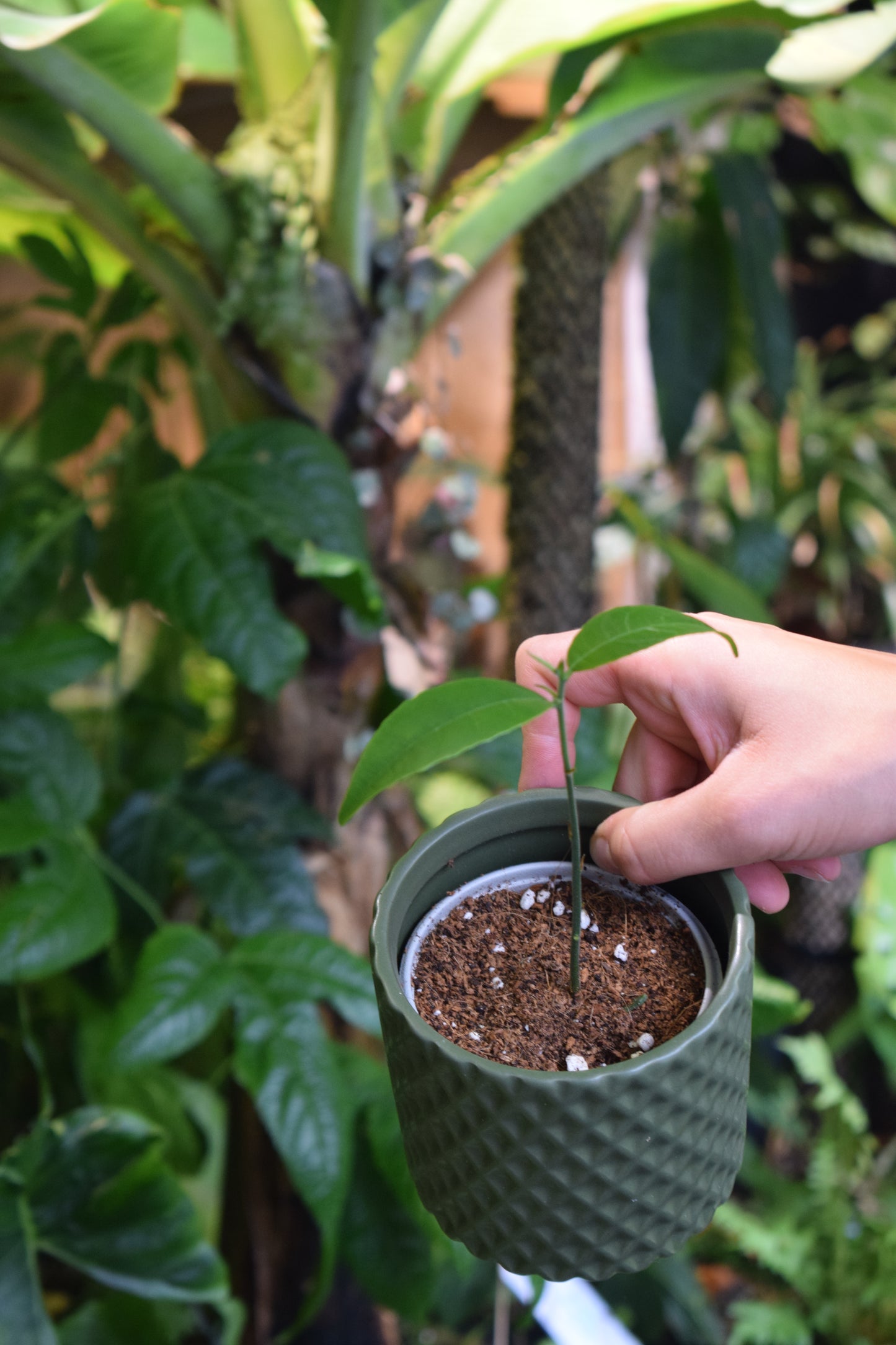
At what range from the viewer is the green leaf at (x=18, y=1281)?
2.37 feet

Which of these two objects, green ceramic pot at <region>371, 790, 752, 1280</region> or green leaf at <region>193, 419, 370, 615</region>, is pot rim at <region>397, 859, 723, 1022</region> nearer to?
green ceramic pot at <region>371, 790, 752, 1280</region>

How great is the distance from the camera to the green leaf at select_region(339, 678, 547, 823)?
0.33 m

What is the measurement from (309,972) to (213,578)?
302mm

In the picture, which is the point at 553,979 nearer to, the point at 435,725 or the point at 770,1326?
the point at 435,725

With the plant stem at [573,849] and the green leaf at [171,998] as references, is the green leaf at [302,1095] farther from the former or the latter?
the plant stem at [573,849]

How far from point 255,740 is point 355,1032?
310 millimetres

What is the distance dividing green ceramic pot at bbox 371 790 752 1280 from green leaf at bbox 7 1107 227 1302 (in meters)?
0.53

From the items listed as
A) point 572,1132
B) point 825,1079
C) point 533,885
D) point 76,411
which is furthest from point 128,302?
point 825,1079

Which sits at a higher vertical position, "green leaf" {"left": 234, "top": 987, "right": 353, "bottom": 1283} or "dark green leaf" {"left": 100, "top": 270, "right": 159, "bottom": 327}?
"dark green leaf" {"left": 100, "top": 270, "right": 159, "bottom": 327}

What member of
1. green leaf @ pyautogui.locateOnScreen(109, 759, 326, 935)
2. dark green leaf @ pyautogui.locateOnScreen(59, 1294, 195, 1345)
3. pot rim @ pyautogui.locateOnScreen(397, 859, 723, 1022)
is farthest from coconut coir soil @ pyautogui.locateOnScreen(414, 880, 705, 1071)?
dark green leaf @ pyautogui.locateOnScreen(59, 1294, 195, 1345)

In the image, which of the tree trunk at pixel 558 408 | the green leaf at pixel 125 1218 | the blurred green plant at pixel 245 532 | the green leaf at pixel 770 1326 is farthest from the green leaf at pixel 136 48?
the green leaf at pixel 770 1326

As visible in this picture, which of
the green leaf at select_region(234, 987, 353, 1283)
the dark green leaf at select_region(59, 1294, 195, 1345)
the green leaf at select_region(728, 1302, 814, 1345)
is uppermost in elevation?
the green leaf at select_region(234, 987, 353, 1283)

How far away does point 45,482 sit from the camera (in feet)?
3.23

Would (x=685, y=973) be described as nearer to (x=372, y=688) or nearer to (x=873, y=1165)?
(x=372, y=688)
